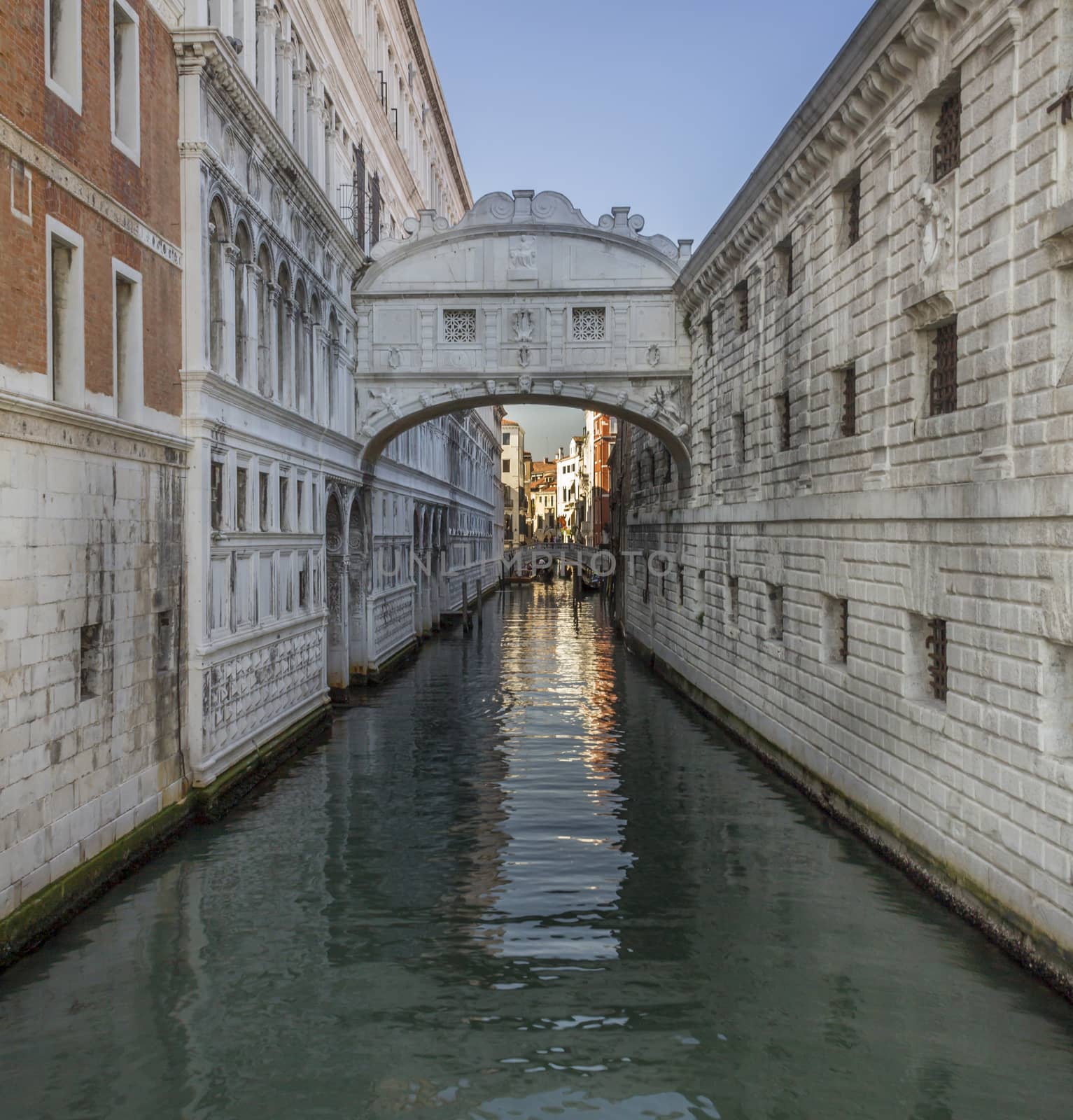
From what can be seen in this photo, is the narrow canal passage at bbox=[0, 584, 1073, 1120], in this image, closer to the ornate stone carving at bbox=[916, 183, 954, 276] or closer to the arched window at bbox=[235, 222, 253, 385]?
the arched window at bbox=[235, 222, 253, 385]

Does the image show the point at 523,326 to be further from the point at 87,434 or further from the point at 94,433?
the point at 87,434

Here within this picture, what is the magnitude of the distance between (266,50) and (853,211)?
325 inches

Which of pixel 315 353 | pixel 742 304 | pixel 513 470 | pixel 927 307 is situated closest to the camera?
pixel 927 307

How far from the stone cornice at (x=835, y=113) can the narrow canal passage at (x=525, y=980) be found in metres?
7.25

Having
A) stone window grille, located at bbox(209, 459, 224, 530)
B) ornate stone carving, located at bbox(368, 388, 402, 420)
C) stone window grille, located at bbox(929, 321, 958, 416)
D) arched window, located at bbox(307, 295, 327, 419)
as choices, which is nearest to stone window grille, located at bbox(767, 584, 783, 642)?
stone window grille, located at bbox(929, 321, 958, 416)

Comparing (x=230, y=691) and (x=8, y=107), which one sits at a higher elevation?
(x=8, y=107)

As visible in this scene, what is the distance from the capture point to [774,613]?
1525cm

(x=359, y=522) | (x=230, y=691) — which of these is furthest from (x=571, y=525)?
(x=230, y=691)

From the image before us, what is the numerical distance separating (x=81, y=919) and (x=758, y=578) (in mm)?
10165

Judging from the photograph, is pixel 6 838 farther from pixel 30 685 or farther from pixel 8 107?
Answer: pixel 8 107

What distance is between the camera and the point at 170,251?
448 inches

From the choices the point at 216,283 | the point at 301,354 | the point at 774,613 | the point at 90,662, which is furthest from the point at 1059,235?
the point at 301,354

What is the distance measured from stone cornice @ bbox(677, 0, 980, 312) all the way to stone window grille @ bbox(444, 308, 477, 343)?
4.85m

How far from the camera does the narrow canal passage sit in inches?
246
